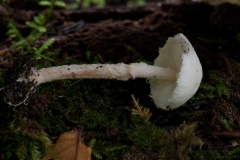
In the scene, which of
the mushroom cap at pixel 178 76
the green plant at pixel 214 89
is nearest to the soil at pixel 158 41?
the green plant at pixel 214 89

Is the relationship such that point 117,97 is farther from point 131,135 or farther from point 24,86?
point 24,86

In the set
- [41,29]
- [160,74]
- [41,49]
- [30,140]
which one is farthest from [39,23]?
Result: [30,140]

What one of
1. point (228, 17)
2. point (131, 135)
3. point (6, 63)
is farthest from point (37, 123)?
point (228, 17)

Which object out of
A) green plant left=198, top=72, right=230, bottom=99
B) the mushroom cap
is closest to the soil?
green plant left=198, top=72, right=230, bottom=99

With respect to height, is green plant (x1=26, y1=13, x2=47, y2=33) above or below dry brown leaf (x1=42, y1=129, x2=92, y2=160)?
below

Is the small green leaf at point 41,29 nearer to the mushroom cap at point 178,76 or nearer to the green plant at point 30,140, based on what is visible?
the mushroom cap at point 178,76

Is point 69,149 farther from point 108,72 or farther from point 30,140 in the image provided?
point 108,72

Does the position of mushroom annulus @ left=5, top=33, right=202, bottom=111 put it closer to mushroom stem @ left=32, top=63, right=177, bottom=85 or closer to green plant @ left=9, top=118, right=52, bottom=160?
mushroom stem @ left=32, top=63, right=177, bottom=85
